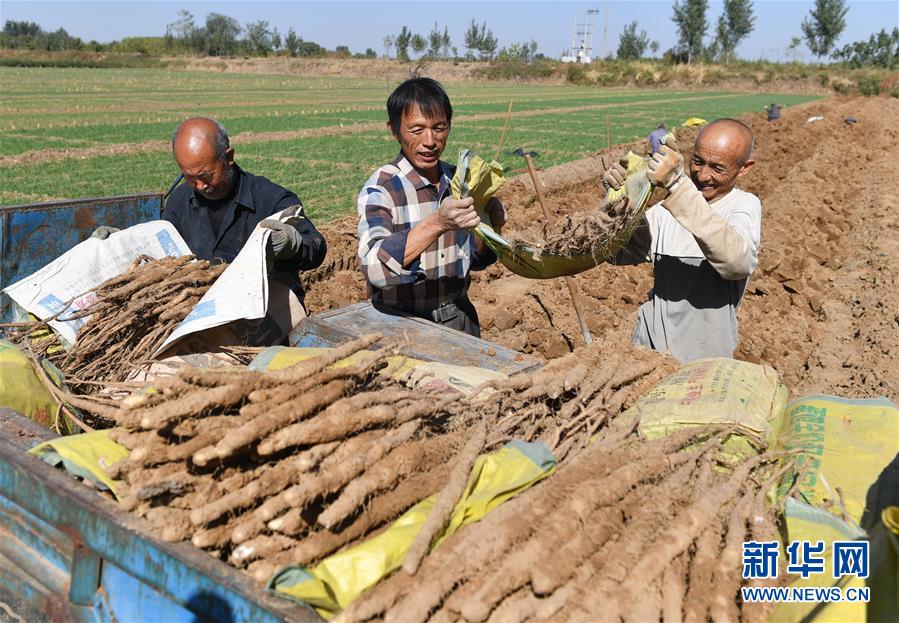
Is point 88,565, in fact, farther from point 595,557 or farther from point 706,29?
point 706,29

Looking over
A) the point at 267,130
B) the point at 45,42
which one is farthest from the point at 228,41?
the point at 267,130

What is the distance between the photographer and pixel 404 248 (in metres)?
3.10

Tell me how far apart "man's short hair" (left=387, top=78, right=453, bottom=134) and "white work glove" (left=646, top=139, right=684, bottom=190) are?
3.22ft

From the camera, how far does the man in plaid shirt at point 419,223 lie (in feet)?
10.2

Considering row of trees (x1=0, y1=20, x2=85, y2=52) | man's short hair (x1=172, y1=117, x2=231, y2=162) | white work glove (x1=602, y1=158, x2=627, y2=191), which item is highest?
row of trees (x1=0, y1=20, x2=85, y2=52)

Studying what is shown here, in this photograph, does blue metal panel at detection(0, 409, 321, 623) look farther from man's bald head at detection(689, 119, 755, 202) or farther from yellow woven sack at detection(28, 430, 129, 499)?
man's bald head at detection(689, 119, 755, 202)

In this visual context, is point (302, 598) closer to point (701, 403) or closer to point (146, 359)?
point (701, 403)

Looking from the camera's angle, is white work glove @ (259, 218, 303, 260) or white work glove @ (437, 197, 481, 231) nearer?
white work glove @ (437, 197, 481, 231)

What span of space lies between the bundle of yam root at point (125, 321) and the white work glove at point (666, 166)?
1980 mm

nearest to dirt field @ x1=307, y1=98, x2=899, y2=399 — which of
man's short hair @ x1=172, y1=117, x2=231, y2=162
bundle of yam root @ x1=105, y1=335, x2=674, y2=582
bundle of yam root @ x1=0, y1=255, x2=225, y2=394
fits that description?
man's short hair @ x1=172, y1=117, x2=231, y2=162

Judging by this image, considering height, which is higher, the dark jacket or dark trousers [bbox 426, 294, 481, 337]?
the dark jacket

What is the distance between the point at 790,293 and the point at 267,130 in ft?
65.3

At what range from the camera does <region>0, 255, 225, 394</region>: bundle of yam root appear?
3215 mm

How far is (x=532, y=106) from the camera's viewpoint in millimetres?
36406
